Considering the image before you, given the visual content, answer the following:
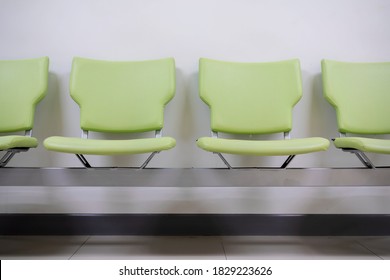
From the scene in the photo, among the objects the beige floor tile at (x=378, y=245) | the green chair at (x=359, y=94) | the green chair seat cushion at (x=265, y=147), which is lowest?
the beige floor tile at (x=378, y=245)

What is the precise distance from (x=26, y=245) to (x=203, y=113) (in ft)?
3.85

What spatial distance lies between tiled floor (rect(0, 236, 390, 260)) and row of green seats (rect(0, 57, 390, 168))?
20.2 inches

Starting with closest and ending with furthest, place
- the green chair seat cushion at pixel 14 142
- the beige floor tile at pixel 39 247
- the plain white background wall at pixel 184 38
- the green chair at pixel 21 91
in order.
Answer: the green chair seat cushion at pixel 14 142 < the beige floor tile at pixel 39 247 < the green chair at pixel 21 91 < the plain white background wall at pixel 184 38

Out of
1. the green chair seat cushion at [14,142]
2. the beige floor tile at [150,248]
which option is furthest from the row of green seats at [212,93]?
the beige floor tile at [150,248]

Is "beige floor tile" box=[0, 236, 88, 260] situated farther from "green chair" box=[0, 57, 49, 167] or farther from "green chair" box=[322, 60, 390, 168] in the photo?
"green chair" box=[322, 60, 390, 168]

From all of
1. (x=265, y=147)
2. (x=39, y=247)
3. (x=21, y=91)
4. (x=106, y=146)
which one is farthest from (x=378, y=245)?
(x=21, y=91)

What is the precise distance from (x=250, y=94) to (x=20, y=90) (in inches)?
48.5

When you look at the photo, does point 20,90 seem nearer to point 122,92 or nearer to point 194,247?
point 122,92

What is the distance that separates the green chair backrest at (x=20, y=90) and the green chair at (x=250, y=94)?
86 centimetres

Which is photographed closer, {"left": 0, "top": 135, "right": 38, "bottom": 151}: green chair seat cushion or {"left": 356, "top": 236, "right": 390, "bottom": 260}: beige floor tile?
{"left": 0, "top": 135, "right": 38, "bottom": 151}: green chair seat cushion

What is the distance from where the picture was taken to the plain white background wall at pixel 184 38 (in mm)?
1709

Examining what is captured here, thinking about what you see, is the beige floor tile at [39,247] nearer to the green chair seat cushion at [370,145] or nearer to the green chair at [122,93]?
the green chair at [122,93]

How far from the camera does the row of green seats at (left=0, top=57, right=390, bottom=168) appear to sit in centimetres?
153

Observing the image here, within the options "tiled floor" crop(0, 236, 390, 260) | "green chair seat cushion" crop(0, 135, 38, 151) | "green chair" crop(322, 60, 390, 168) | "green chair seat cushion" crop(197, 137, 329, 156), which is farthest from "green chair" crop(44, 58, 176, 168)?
"green chair" crop(322, 60, 390, 168)
